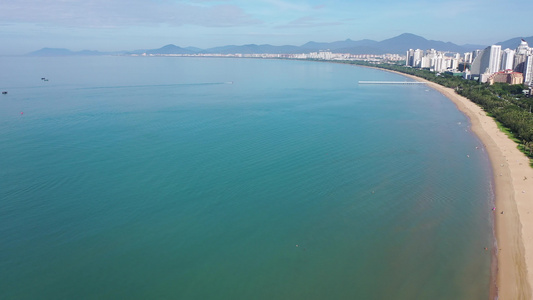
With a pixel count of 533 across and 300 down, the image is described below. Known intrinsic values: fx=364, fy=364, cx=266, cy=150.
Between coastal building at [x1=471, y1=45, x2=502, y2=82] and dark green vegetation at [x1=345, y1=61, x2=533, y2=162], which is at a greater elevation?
coastal building at [x1=471, y1=45, x2=502, y2=82]

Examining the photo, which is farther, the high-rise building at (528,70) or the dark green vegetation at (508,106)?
the high-rise building at (528,70)

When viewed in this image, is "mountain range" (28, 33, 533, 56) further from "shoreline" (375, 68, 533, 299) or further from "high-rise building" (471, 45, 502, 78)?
"shoreline" (375, 68, 533, 299)

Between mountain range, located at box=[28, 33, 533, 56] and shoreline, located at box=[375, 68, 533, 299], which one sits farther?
mountain range, located at box=[28, 33, 533, 56]

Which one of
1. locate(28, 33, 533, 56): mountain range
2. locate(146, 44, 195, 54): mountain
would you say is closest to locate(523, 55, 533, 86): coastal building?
locate(28, 33, 533, 56): mountain range

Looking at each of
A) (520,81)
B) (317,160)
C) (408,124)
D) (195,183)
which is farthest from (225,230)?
(520,81)

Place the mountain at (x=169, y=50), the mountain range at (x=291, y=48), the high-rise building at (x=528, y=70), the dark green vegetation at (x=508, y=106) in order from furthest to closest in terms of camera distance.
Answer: the mountain at (x=169, y=50) < the mountain range at (x=291, y=48) < the high-rise building at (x=528, y=70) < the dark green vegetation at (x=508, y=106)

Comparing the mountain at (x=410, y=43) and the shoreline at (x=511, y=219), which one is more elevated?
the mountain at (x=410, y=43)

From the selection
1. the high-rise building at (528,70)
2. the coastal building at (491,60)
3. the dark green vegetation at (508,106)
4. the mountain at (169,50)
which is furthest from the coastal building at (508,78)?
the mountain at (169,50)

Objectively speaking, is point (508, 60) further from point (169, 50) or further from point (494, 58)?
point (169, 50)

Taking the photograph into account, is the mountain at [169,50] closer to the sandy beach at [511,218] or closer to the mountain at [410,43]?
the mountain at [410,43]
